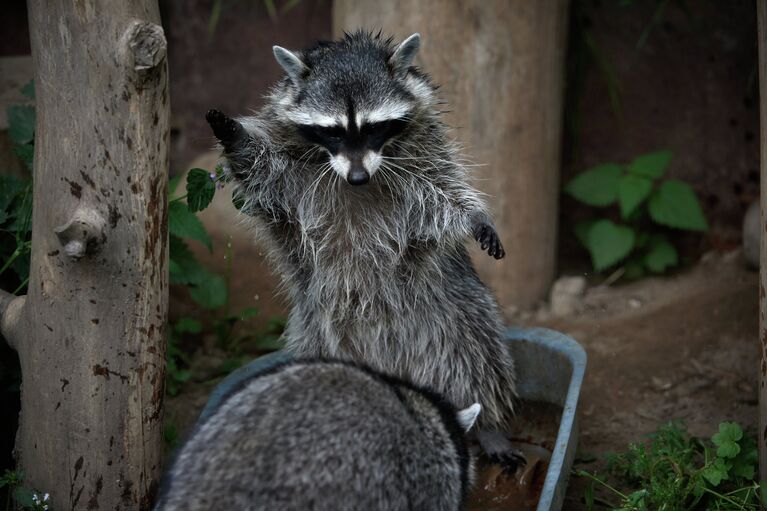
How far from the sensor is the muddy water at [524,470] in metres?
3.21

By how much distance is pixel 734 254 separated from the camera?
15.7 feet

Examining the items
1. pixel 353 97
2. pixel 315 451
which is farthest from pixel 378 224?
pixel 315 451

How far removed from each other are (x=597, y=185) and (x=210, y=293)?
80.7 inches

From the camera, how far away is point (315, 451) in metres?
2.29

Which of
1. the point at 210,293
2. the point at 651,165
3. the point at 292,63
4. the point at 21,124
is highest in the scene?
the point at 292,63

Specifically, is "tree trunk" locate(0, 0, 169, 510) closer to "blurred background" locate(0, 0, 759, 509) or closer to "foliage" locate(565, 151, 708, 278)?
"blurred background" locate(0, 0, 759, 509)

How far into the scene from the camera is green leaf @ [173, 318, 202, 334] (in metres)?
4.38

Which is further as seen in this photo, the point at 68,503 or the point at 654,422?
the point at 654,422

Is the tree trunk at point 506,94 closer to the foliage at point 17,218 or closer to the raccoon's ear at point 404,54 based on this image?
the raccoon's ear at point 404,54

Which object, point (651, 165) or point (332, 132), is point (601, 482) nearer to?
point (332, 132)

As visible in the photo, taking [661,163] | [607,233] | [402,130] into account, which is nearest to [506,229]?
[607,233]

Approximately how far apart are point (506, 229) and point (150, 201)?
2.42 m

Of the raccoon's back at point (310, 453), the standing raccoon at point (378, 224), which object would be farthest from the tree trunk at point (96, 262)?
the standing raccoon at point (378, 224)

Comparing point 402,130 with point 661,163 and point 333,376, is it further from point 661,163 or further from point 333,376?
point 661,163
